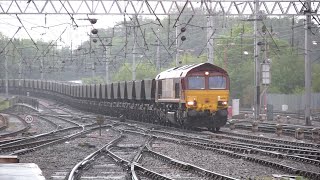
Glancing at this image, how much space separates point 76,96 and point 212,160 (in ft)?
177

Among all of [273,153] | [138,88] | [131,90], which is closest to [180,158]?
[273,153]

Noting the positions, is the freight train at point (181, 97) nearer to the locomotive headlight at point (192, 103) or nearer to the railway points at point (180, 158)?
the locomotive headlight at point (192, 103)

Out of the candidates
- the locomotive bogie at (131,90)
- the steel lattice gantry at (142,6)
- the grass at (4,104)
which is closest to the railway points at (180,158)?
the steel lattice gantry at (142,6)

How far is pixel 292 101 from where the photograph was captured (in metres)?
58.3

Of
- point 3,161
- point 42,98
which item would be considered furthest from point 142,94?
point 42,98

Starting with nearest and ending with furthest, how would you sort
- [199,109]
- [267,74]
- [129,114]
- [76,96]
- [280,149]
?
[280,149], [199,109], [267,74], [129,114], [76,96]

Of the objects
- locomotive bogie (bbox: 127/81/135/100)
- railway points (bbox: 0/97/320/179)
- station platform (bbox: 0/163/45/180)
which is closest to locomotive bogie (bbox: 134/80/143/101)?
locomotive bogie (bbox: 127/81/135/100)

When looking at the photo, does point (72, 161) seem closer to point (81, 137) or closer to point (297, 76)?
point (81, 137)

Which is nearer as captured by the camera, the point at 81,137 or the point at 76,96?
the point at 81,137

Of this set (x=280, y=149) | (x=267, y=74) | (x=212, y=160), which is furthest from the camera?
(x=267, y=74)

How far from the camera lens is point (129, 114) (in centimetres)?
4700

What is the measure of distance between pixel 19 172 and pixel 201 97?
25778 mm

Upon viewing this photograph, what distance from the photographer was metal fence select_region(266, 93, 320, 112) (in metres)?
57.2

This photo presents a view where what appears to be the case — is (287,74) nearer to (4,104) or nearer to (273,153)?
(4,104)
